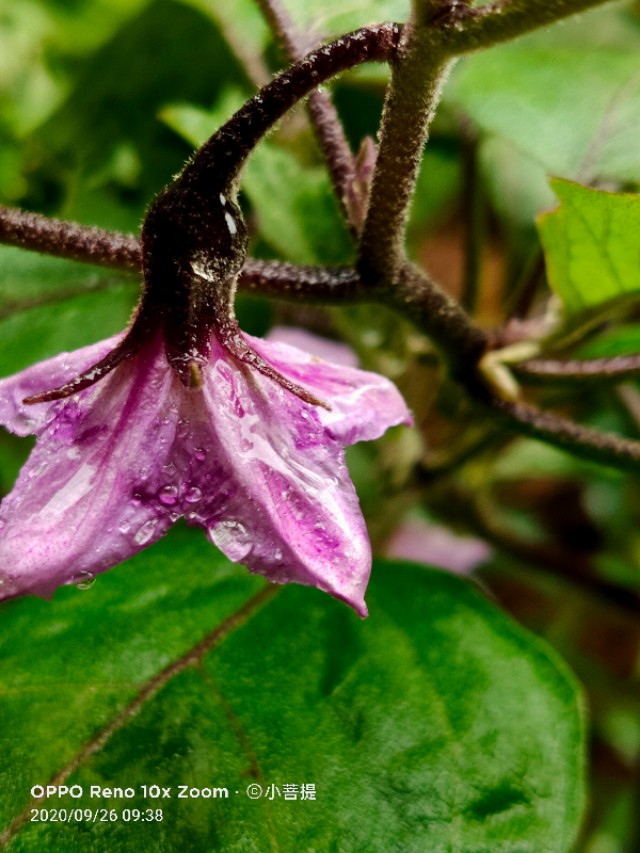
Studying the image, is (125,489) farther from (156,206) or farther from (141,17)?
(141,17)

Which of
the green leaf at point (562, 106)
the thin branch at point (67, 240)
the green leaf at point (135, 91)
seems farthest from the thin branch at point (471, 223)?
the thin branch at point (67, 240)

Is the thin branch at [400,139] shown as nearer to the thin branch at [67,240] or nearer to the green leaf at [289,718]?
the thin branch at [67,240]

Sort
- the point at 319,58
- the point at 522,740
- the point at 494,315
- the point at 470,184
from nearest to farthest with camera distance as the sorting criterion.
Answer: the point at 319,58 → the point at 522,740 → the point at 470,184 → the point at 494,315

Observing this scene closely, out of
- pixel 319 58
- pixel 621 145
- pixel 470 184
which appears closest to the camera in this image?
pixel 319 58

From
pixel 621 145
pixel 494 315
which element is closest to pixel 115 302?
pixel 621 145

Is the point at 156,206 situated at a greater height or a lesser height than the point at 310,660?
greater
